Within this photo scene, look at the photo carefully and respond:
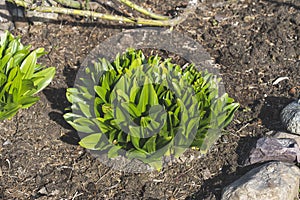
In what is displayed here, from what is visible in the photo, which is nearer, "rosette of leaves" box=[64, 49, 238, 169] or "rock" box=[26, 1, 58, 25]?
"rosette of leaves" box=[64, 49, 238, 169]

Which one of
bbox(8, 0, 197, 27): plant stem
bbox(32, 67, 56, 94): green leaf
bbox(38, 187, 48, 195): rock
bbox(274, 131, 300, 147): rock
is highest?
bbox(8, 0, 197, 27): plant stem

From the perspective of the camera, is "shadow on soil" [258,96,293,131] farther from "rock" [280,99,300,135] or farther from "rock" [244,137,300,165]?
"rock" [244,137,300,165]

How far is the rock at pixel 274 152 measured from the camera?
396 centimetres

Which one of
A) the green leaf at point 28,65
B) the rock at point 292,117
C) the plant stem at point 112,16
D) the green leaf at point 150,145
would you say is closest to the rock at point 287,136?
the rock at point 292,117

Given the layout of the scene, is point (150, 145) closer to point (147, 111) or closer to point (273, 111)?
point (147, 111)

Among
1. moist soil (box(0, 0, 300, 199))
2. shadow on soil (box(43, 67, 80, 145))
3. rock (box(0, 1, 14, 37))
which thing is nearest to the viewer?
moist soil (box(0, 0, 300, 199))

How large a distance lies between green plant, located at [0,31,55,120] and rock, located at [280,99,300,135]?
1889 millimetres

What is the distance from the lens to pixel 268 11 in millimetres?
5426

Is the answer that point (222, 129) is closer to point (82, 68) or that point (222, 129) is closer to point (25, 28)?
point (82, 68)

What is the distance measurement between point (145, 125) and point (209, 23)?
2.09m

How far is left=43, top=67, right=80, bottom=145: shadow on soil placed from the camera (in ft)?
14.0

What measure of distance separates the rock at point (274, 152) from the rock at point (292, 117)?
16 cm

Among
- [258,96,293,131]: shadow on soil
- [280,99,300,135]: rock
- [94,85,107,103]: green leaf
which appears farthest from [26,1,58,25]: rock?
[280,99,300,135]: rock

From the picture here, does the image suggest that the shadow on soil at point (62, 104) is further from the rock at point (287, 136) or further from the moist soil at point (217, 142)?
the rock at point (287, 136)
